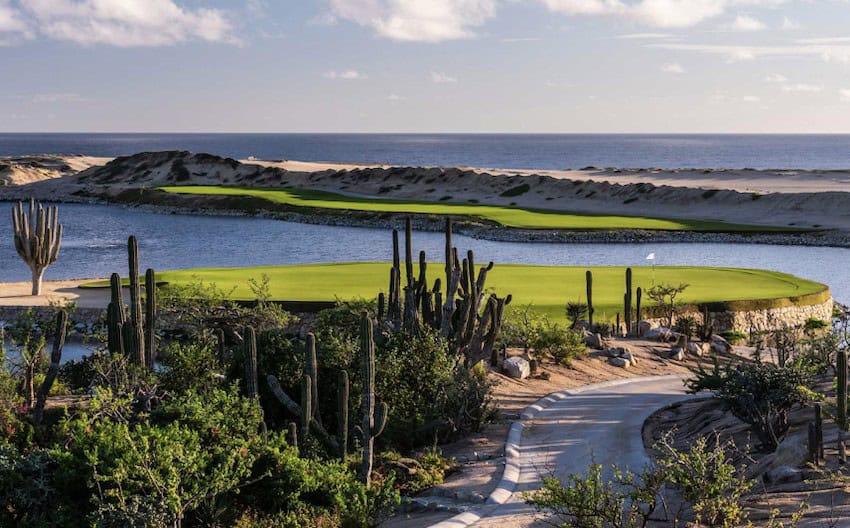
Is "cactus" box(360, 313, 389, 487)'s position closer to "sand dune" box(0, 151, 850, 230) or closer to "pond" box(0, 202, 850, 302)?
"pond" box(0, 202, 850, 302)

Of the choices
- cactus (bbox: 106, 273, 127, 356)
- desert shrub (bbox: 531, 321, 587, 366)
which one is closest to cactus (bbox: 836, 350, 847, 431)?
desert shrub (bbox: 531, 321, 587, 366)

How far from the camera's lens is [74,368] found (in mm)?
23969

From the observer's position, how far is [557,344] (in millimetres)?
24781

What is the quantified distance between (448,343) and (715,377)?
18.5 ft

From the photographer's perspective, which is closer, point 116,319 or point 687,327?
point 116,319

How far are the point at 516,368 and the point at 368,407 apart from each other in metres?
8.86

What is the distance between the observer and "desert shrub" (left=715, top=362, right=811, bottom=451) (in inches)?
580

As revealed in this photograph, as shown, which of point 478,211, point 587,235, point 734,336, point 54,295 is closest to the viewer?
point 734,336

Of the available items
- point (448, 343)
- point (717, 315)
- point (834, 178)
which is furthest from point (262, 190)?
point (448, 343)

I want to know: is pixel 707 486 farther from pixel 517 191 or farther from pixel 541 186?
pixel 541 186

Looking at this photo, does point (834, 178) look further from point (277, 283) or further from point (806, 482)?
point (806, 482)

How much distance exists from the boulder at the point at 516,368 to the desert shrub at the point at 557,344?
1285 mm

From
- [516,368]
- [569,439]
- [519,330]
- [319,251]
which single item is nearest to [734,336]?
[519,330]

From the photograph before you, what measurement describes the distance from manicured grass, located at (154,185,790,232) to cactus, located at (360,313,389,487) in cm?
5829
